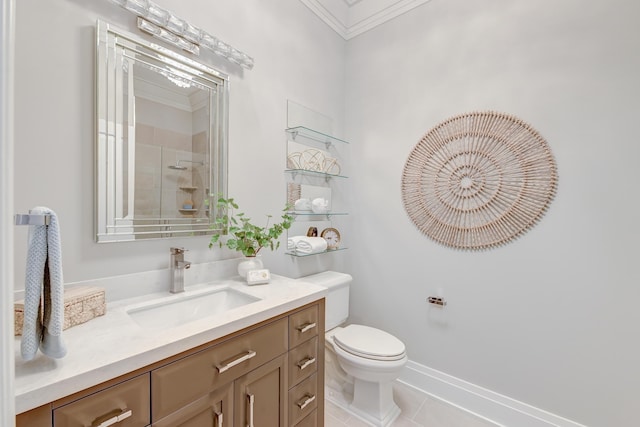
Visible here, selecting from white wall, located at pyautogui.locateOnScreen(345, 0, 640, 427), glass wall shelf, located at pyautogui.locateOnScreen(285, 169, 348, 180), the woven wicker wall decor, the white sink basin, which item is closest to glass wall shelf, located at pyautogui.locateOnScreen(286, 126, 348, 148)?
glass wall shelf, located at pyautogui.locateOnScreen(285, 169, 348, 180)

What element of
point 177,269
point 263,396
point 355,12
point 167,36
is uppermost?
point 355,12

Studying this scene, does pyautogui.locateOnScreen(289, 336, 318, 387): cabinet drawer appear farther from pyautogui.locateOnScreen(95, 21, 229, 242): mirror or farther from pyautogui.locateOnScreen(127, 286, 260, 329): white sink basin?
pyautogui.locateOnScreen(95, 21, 229, 242): mirror

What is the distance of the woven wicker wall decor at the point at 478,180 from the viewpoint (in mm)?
1618

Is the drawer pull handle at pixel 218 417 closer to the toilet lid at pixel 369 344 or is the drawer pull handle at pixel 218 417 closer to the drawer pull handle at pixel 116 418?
the drawer pull handle at pixel 116 418

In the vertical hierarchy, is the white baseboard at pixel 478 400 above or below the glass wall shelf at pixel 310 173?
below

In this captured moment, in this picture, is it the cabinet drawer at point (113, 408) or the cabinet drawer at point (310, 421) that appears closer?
the cabinet drawer at point (113, 408)

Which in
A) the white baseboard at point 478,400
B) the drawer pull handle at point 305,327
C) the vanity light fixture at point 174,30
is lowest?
the white baseboard at point 478,400

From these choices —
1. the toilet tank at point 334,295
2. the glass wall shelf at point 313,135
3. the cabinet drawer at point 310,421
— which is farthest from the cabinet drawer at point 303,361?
the glass wall shelf at point 313,135

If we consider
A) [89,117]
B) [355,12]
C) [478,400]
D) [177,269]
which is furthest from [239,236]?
[355,12]

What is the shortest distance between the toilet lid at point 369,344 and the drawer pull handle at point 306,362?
16.4 inches

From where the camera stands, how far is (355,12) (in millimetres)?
2338

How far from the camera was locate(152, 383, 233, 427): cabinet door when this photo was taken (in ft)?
2.73

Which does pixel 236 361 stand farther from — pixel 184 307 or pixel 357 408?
pixel 357 408

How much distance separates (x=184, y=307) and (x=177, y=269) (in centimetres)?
17
